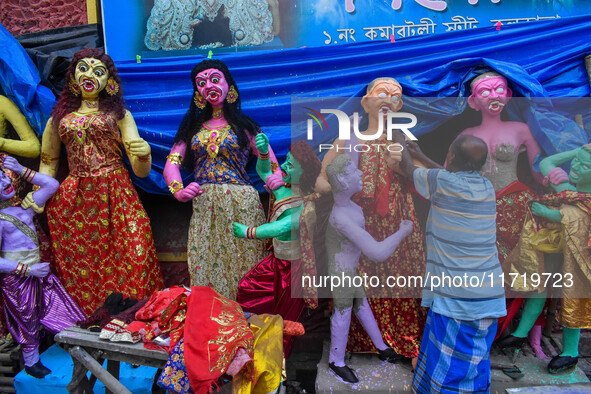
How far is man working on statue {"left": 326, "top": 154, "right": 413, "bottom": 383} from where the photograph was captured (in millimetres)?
2793

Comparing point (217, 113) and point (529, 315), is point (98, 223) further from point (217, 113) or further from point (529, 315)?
point (529, 315)

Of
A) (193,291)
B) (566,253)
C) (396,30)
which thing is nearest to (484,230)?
(566,253)

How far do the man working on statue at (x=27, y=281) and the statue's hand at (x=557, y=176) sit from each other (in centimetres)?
337

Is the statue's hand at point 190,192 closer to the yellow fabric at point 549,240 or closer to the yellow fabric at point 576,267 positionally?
the yellow fabric at point 549,240

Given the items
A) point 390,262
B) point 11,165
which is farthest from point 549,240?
point 11,165

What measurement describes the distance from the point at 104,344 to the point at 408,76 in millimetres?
2597

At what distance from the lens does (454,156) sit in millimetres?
2574

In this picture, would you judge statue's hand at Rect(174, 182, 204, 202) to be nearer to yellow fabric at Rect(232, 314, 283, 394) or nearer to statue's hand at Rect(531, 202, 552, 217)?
yellow fabric at Rect(232, 314, 283, 394)

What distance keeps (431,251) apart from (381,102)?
104cm

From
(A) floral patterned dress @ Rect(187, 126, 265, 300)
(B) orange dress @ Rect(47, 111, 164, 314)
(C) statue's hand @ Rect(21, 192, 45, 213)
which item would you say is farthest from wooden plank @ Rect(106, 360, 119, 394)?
(C) statue's hand @ Rect(21, 192, 45, 213)

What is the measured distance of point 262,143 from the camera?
3.14 meters

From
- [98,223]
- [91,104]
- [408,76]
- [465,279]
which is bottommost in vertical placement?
[465,279]

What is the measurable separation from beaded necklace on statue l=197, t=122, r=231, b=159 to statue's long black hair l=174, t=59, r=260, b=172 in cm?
7

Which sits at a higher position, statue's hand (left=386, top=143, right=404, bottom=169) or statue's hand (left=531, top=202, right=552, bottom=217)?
statue's hand (left=386, top=143, right=404, bottom=169)
